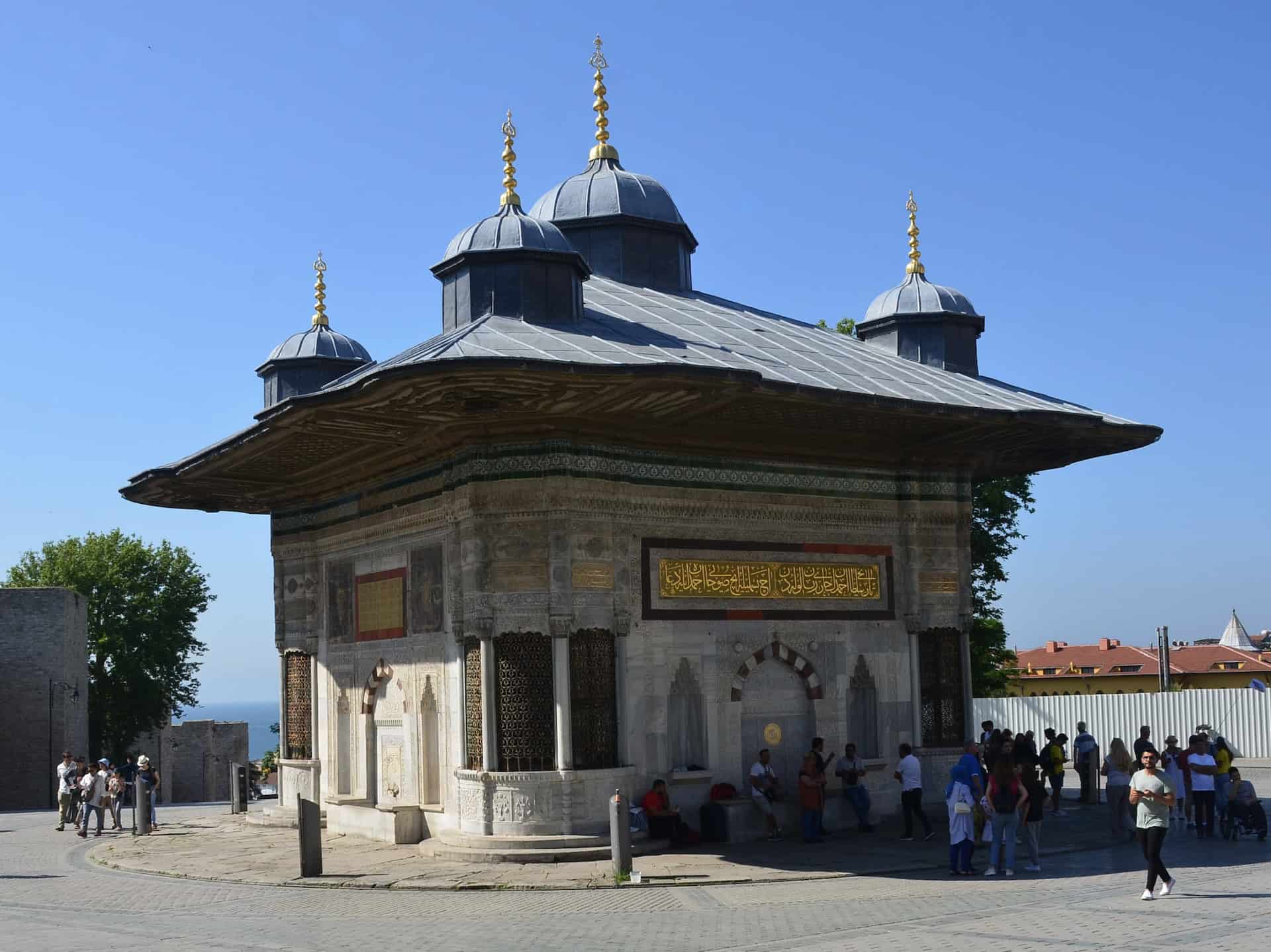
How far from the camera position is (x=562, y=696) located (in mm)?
15086

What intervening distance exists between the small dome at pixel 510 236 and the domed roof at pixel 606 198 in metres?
4.50

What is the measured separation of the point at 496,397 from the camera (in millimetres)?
14641

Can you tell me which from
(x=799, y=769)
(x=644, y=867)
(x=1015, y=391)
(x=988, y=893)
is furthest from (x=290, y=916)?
(x=1015, y=391)

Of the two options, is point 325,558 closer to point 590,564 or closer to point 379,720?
point 379,720

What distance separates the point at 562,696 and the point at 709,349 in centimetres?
449

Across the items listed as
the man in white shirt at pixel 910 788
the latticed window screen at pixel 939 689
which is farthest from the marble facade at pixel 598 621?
the man in white shirt at pixel 910 788

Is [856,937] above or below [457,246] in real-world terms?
below

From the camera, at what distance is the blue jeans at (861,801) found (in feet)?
55.1

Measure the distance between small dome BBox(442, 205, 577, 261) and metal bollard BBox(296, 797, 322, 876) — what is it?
265 inches

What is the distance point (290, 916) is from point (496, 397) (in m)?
5.55

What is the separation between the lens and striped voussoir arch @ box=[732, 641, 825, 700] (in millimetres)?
16672

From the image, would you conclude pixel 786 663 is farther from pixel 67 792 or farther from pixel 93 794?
pixel 67 792

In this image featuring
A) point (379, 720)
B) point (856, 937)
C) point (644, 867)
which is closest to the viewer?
point (856, 937)

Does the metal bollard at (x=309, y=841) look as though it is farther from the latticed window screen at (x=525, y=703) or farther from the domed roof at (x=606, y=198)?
the domed roof at (x=606, y=198)
